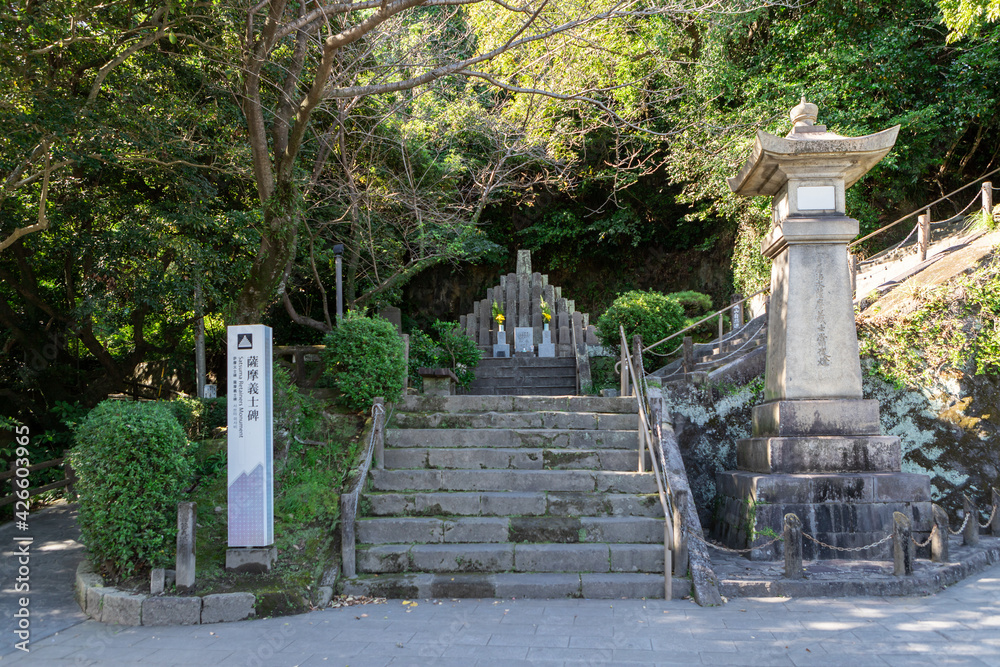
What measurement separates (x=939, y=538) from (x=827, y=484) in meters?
1.03

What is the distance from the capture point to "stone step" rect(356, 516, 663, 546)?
6125mm

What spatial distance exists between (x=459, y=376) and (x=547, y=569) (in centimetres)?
532

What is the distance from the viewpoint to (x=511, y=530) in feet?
20.3

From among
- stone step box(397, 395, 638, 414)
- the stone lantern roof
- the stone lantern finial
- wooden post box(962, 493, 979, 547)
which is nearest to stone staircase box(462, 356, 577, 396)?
stone step box(397, 395, 638, 414)

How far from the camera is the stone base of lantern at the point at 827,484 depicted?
623 centimetres

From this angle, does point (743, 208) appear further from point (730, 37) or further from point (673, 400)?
point (673, 400)

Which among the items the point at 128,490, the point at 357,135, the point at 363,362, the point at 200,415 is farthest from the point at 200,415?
the point at 357,135

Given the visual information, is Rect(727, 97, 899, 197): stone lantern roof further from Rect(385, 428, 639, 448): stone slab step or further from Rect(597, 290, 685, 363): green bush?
Rect(597, 290, 685, 363): green bush

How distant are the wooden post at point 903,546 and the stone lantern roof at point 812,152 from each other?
356cm

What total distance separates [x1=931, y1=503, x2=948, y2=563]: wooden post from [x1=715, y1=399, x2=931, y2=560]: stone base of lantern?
237 mm

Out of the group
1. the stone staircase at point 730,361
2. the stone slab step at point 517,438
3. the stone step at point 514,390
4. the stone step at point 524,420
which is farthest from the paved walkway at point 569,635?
the stone step at point 514,390

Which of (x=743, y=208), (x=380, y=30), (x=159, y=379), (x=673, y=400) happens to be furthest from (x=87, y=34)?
(x=743, y=208)

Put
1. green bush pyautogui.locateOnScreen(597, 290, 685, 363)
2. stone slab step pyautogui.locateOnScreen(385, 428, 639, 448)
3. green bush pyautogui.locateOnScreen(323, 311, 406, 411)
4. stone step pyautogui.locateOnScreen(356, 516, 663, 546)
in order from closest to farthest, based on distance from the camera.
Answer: stone step pyautogui.locateOnScreen(356, 516, 663, 546) → stone slab step pyautogui.locateOnScreen(385, 428, 639, 448) → green bush pyautogui.locateOnScreen(323, 311, 406, 411) → green bush pyautogui.locateOnScreen(597, 290, 685, 363)

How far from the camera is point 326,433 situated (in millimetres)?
7570
